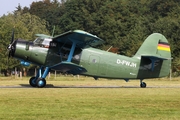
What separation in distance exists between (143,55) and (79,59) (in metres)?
3.88

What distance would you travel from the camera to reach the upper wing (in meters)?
22.9

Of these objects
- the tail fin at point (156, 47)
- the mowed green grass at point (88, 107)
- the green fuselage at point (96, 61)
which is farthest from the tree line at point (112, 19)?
the mowed green grass at point (88, 107)

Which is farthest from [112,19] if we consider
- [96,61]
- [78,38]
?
[78,38]

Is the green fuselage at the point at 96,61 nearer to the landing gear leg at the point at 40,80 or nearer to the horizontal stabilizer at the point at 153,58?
the horizontal stabilizer at the point at 153,58

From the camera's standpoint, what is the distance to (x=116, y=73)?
2564cm

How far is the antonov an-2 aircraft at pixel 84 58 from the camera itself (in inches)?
941

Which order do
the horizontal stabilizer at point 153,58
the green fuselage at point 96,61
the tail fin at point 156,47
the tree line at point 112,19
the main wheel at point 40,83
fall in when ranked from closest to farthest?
1. the main wheel at point 40,83
2. the green fuselage at point 96,61
3. the horizontal stabilizer at point 153,58
4. the tail fin at point 156,47
5. the tree line at point 112,19

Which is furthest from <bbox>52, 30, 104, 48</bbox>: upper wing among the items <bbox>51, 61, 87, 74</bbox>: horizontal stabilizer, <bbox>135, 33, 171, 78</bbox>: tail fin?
<bbox>135, 33, 171, 78</bbox>: tail fin

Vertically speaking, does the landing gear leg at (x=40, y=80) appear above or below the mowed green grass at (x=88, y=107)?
above

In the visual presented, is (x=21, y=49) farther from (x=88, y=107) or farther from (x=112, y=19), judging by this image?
(x=112, y=19)

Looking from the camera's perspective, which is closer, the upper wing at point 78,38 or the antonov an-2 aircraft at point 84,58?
the upper wing at point 78,38

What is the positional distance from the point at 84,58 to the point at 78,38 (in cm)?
175

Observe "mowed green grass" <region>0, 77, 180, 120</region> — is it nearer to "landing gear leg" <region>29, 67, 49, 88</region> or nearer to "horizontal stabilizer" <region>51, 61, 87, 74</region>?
"horizontal stabilizer" <region>51, 61, 87, 74</region>

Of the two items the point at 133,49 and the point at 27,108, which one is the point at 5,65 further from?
the point at 27,108
